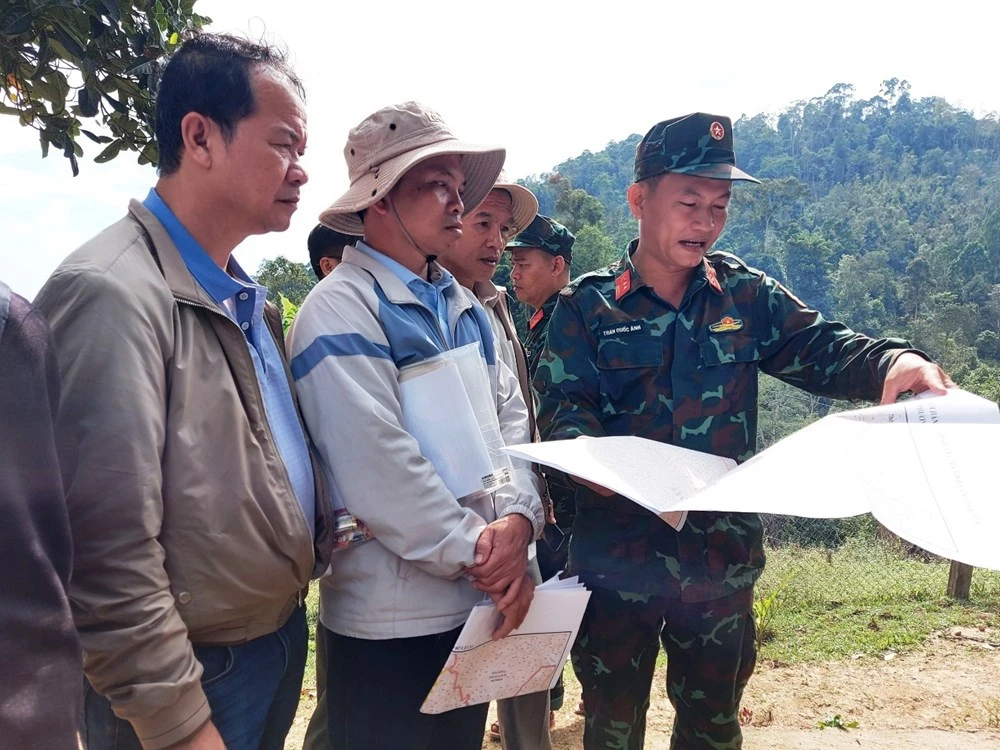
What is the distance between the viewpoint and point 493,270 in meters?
2.74

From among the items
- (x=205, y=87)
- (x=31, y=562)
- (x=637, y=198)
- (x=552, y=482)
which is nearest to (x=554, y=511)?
(x=552, y=482)

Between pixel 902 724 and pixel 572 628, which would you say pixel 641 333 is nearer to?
pixel 572 628

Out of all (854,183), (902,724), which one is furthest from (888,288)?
(902,724)

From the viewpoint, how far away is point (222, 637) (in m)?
1.28

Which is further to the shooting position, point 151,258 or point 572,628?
point 572,628

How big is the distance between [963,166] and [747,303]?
9400 centimetres

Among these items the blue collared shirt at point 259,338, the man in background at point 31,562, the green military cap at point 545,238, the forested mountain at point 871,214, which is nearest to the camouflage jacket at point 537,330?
the green military cap at point 545,238

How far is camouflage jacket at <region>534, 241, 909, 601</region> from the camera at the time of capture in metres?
1.99

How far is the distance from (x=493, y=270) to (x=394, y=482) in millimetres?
1413

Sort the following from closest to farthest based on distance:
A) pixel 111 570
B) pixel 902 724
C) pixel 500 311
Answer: pixel 111 570 < pixel 500 311 < pixel 902 724

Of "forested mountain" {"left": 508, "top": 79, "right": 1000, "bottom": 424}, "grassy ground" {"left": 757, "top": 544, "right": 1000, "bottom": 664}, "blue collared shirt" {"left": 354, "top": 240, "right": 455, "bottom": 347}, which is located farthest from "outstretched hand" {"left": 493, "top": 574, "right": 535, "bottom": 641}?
"forested mountain" {"left": 508, "top": 79, "right": 1000, "bottom": 424}

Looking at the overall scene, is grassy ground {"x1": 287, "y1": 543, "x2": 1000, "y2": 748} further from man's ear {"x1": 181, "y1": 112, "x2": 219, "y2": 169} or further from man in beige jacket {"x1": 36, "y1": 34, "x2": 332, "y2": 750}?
man's ear {"x1": 181, "y1": 112, "x2": 219, "y2": 169}

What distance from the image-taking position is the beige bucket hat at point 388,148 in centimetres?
166

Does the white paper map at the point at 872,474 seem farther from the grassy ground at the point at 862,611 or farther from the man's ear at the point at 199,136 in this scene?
the grassy ground at the point at 862,611
